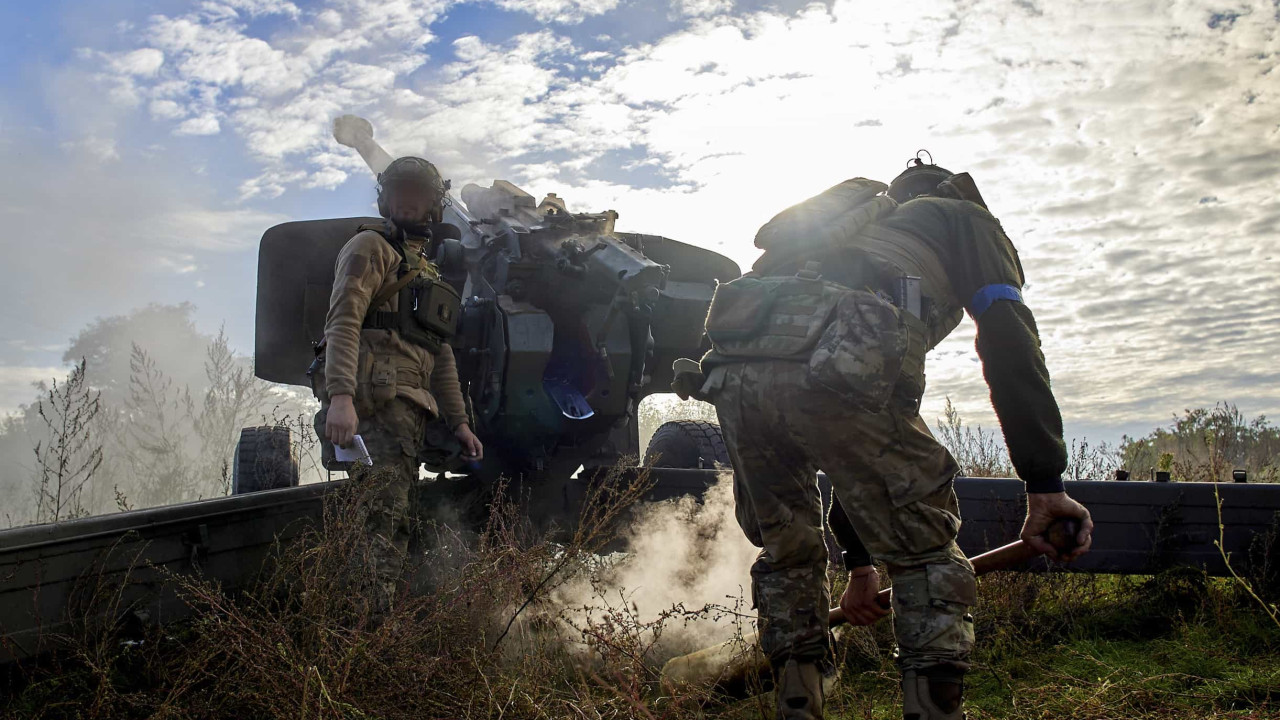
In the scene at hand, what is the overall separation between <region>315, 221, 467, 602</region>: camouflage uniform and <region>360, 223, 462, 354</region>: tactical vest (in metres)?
0.03

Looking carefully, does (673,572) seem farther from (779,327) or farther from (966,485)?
(779,327)

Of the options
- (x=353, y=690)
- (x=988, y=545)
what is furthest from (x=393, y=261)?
(x=988, y=545)

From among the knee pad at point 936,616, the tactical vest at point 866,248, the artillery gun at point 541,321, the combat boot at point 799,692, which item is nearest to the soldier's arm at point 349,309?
the artillery gun at point 541,321

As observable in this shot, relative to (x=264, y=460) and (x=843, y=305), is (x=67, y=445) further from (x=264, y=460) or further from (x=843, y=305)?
(x=843, y=305)

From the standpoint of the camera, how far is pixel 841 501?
222 centimetres

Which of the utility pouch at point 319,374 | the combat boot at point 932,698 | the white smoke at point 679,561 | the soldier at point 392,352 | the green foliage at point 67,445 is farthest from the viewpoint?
the green foliage at point 67,445

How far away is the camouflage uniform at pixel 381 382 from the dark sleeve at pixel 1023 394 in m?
2.25

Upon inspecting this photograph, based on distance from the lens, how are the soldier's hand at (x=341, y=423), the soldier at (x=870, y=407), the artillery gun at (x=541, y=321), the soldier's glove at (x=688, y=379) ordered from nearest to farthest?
1. the soldier at (x=870, y=407)
2. the soldier's glove at (x=688, y=379)
3. the soldier's hand at (x=341, y=423)
4. the artillery gun at (x=541, y=321)

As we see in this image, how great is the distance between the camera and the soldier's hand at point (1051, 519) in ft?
7.06

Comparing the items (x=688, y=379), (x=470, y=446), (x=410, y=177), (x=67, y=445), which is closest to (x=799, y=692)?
(x=688, y=379)

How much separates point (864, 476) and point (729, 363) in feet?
1.69

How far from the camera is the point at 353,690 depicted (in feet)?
7.95

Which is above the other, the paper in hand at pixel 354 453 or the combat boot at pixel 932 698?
the paper in hand at pixel 354 453

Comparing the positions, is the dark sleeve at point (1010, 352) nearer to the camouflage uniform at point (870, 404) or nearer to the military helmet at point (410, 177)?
the camouflage uniform at point (870, 404)
